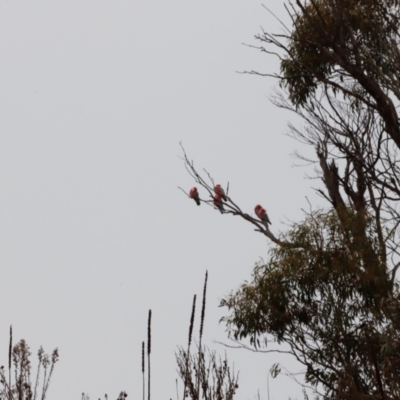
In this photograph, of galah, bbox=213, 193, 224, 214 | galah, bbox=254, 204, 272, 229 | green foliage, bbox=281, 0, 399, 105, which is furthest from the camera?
galah, bbox=254, 204, 272, 229

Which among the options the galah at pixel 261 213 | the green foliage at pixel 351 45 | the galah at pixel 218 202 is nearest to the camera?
the green foliage at pixel 351 45

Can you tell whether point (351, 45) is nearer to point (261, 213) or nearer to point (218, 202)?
point (218, 202)

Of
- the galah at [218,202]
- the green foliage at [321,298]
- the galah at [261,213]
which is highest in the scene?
the galah at [261,213]

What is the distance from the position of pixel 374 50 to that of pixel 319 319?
10.6ft

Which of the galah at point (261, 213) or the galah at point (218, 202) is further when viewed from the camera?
the galah at point (261, 213)

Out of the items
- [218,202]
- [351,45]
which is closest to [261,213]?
[218,202]

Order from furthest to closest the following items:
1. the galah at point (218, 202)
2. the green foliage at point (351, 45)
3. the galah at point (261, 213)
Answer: the galah at point (261, 213)
the galah at point (218, 202)
the green foliage at point (351, 45)

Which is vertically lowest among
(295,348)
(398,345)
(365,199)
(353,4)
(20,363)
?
(20,363)

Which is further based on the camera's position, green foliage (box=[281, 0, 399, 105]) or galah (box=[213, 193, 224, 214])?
galah (box=[213, 193, 224, 214])

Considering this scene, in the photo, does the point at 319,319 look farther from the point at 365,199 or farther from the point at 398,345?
the point at 398,345

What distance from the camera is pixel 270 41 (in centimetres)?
805

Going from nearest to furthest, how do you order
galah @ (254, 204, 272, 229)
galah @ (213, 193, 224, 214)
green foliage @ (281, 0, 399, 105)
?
green foliage @ (281, 0, 399, 105) → galah @ (213, 193, 224, 214) → galah @ (254, 204, 272, 229)

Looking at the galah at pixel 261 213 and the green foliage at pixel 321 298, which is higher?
the galah at pixel 261 213

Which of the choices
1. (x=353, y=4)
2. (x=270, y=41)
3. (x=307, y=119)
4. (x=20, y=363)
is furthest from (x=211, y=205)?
(x=20, y=363)
